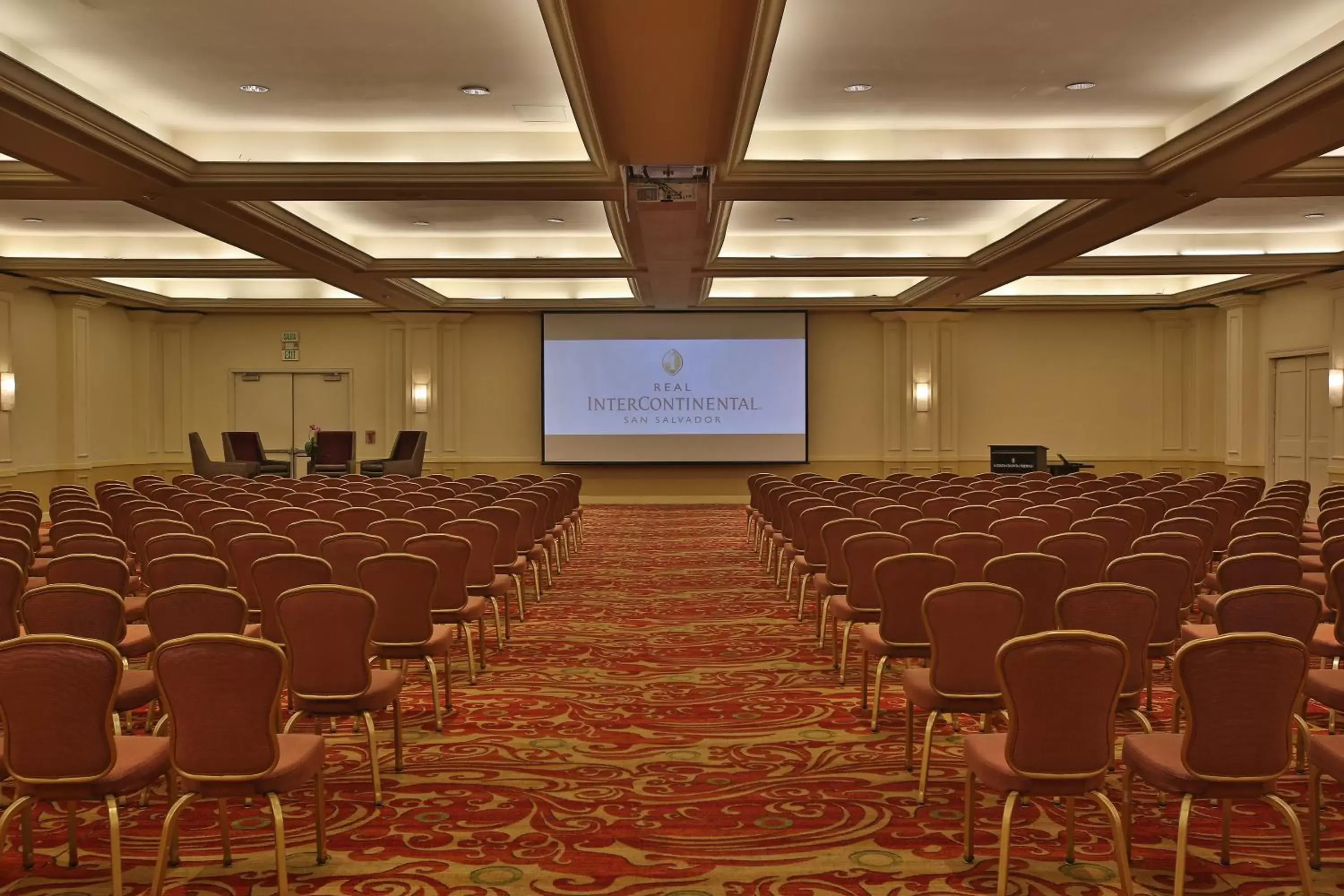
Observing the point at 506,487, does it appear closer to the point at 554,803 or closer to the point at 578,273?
the point at 578,273

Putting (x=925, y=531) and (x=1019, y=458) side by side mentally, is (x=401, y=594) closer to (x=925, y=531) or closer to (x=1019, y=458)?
(x=925, y=531)

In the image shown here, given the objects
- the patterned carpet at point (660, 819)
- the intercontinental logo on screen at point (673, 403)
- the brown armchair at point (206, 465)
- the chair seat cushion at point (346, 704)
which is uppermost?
the intercontinental logo on screen at point (673, 403)

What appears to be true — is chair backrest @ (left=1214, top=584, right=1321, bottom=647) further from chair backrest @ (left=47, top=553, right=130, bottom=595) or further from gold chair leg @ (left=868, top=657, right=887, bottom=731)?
chair backrest @ (left=47, top=553, right=130, bottom=595)

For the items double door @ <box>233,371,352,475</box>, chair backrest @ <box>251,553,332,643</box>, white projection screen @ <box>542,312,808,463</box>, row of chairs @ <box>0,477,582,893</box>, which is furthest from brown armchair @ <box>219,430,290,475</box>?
chair backrest @ <box>251,553,332,643</box>

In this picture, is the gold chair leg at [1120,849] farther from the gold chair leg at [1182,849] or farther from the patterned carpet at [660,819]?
the patterned carpet at [660,819]

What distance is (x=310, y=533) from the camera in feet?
23.9

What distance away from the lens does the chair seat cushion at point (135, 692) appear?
14.7ft

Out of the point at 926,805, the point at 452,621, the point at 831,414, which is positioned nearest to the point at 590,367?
the point at 831,414

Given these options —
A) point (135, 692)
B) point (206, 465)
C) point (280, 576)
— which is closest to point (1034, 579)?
point (280, 576)

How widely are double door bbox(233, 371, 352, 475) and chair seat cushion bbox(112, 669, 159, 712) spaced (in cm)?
1541

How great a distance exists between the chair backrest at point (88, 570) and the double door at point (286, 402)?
1428 cm

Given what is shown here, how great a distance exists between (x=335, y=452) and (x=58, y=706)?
14.3 m

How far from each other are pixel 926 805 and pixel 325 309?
16.0 m

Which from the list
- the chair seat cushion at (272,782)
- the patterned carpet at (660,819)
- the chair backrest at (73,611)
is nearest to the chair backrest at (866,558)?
the patterned carpet at (660,819)
